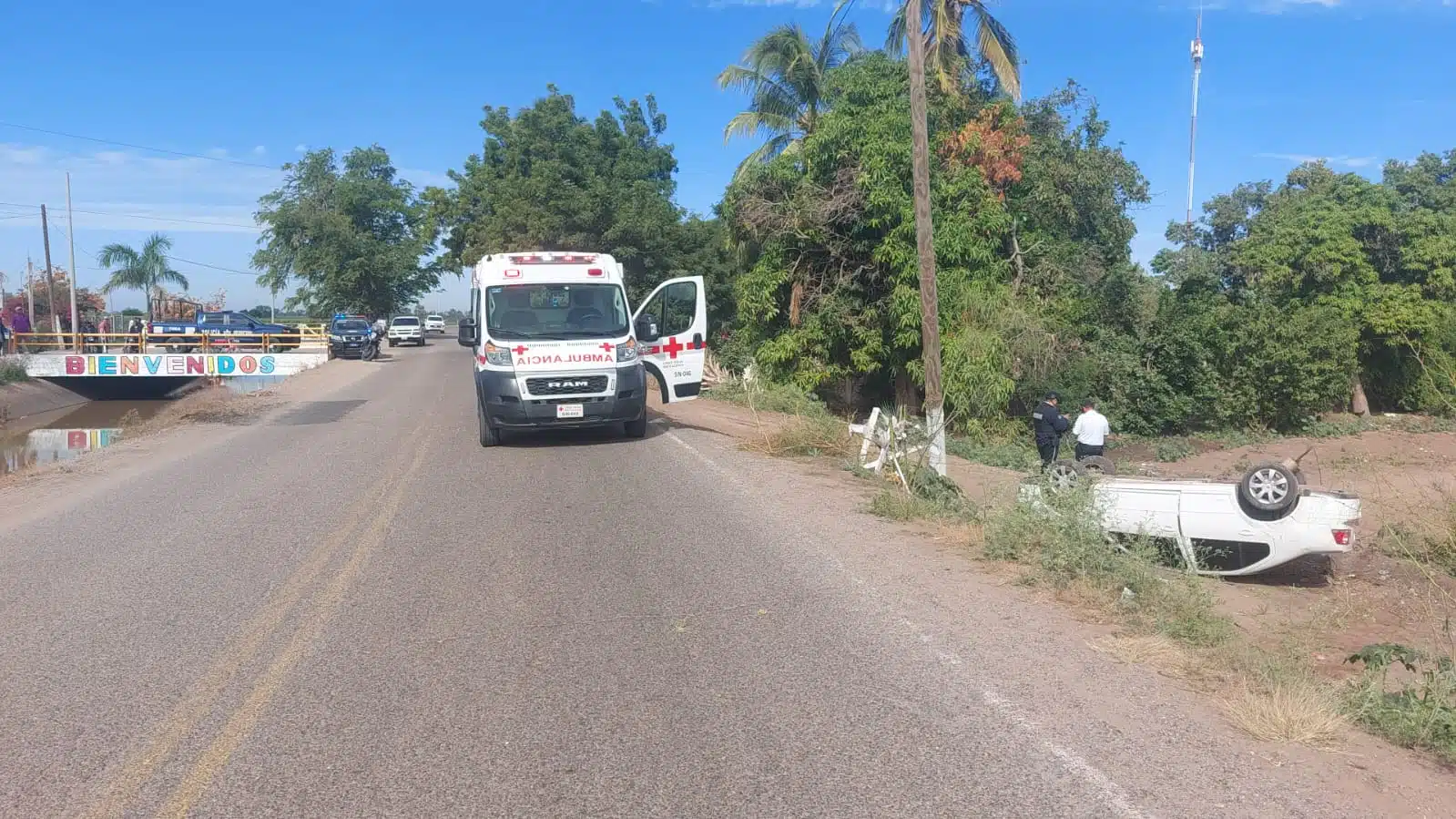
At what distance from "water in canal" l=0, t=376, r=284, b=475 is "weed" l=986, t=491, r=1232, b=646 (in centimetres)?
1301

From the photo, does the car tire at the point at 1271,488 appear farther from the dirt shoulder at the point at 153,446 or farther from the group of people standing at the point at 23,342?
the group of people standing at the point at 23,342

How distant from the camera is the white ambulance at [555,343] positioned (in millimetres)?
13367

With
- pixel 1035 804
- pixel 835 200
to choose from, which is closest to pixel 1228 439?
pixel 835 200

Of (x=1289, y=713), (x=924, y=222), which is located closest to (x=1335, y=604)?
(x=1289, y=713)

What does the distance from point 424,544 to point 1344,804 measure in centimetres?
649

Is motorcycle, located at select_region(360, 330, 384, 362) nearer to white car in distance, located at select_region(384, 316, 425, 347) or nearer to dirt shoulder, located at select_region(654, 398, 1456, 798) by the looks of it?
white car in distance, located at select_region(384, 316, 425, 347)

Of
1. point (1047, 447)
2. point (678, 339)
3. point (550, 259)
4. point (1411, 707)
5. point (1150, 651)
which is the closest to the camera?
point (1411, 707)

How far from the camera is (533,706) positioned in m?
Result: 4.96

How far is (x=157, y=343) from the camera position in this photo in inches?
1526

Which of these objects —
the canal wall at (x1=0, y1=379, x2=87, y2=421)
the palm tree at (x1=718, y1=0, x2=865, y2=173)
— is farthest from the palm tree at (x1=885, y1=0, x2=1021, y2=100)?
the canal wall at (x1=0, y1=379, x2=87, y2=421)

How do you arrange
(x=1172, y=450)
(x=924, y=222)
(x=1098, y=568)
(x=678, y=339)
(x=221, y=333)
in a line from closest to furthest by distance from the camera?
1. (x=1098, y=568)
2. (x=924, y=222)
3. (x=678, y=339)
4. (x=1172, y=450)
5. (x=221, y=333)

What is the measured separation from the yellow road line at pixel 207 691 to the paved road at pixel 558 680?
0.07 feet

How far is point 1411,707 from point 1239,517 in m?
5.54

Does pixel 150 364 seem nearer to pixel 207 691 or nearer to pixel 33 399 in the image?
pixel 33 399
